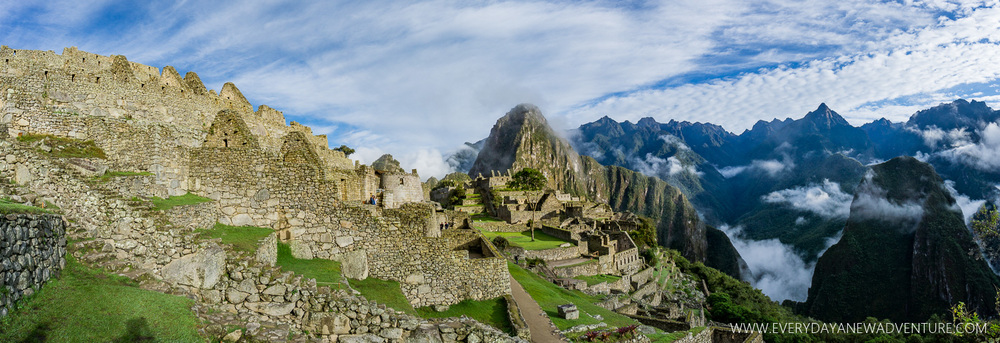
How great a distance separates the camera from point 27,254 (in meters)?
5.79

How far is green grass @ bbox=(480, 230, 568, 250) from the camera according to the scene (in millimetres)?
39544

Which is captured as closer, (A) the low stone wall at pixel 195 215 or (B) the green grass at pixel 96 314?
(B) the green grass at pixel 96 314

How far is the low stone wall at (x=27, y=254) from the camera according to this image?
524 cm

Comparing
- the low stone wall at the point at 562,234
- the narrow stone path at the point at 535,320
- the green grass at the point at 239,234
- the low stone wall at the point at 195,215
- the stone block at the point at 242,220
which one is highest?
the low stone wall at the point at 195,215

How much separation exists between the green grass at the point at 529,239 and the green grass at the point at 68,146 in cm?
2795

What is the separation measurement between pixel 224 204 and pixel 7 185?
12.7 ft

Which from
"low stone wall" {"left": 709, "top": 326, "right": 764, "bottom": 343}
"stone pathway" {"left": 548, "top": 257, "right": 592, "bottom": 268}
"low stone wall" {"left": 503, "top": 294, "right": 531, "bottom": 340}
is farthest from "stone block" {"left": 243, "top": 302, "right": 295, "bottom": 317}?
"stone pathway" {"left": 548, "top": 257, "right": 592, "bottom": 268}

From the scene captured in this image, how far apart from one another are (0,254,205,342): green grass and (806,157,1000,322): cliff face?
145m

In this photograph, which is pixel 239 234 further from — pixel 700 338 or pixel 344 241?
pixel 700 338

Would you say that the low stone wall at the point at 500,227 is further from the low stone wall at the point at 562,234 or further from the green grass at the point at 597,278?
the green grass at the point at 597,278

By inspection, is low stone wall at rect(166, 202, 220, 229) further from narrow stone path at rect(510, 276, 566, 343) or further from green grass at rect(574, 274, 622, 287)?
green grass at rect(574, 274, 622, 287)

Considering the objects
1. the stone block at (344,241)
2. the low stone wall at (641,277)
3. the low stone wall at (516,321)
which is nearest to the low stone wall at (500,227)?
the low stone wall at (641,277)

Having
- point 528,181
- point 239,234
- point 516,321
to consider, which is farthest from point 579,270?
point 528,181

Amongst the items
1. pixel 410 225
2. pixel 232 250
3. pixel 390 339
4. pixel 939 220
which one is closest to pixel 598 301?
pixel 410 225
